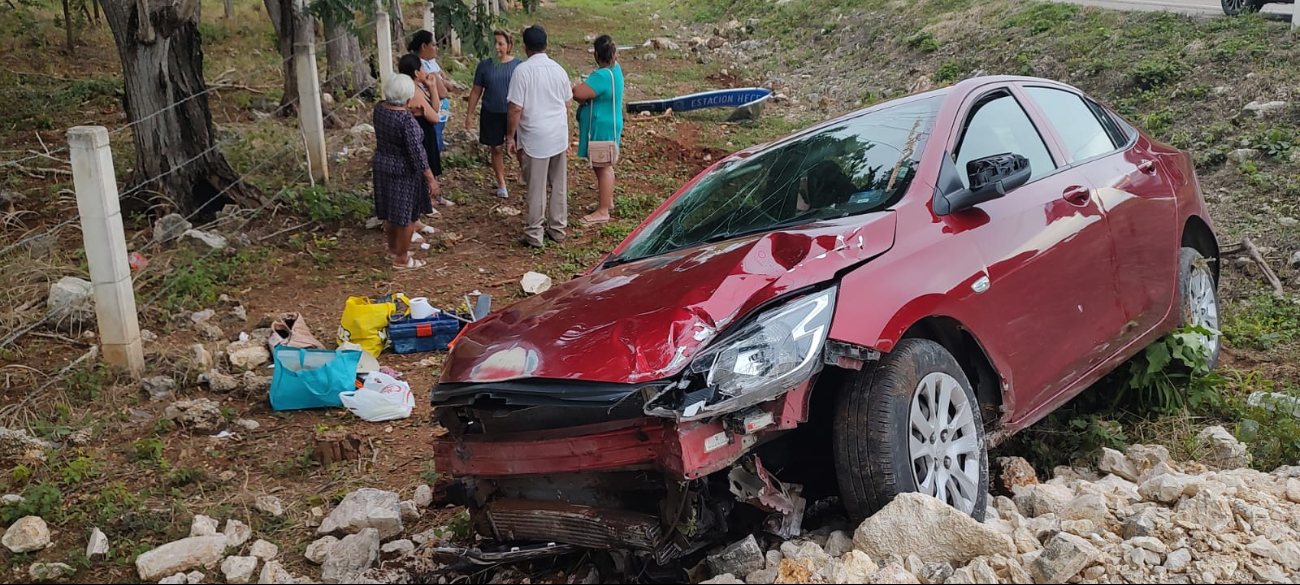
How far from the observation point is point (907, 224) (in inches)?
135

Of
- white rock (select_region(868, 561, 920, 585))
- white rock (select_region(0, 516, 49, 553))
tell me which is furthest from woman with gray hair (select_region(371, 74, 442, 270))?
white rock (select_region(868, 561, 920, 585))

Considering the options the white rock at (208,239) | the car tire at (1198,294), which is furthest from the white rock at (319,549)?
the white rock at (208,239)

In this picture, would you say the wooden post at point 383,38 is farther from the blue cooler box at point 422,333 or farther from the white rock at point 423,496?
the white rock at point 423,496

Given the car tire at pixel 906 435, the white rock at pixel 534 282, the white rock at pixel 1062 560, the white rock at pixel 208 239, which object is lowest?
the white rock at pixel 534 282

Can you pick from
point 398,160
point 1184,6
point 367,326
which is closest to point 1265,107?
point 1184,6

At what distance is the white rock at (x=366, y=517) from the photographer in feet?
13.1

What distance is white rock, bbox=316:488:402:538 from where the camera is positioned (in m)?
3.98

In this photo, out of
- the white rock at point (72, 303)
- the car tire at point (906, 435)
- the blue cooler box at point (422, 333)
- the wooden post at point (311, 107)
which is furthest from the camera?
the wooden post at point (311, 107)

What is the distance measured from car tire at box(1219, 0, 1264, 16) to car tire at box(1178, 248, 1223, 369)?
7339mm

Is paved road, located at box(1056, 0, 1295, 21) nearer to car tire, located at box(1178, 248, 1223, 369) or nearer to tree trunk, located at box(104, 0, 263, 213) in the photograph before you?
car tire, located at box(1178, 248, 1223, 369)

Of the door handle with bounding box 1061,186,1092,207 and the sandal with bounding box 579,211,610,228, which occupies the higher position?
the door handle with bounding box 1061,186,1092,207

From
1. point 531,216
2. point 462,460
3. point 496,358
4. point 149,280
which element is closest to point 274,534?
point 462,460

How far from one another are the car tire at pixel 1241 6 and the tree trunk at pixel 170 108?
1048 cm

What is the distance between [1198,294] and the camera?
4.97 meters
